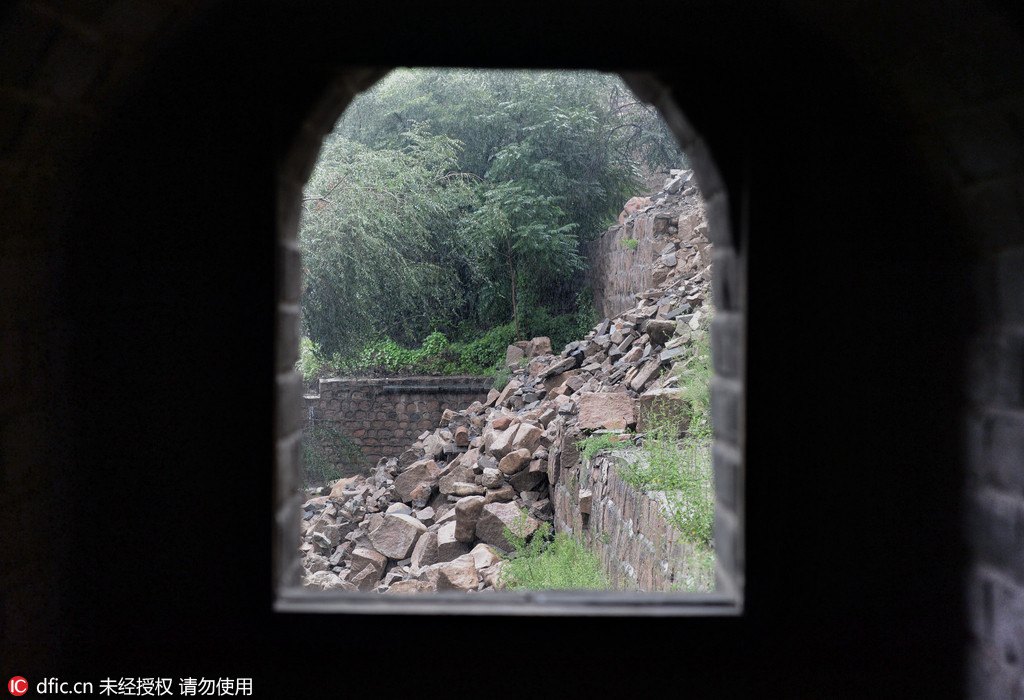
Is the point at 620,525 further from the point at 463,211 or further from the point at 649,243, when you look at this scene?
the point at 463,211

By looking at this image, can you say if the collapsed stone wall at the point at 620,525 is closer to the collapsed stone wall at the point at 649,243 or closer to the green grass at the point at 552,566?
the green grass at the point at 552,566

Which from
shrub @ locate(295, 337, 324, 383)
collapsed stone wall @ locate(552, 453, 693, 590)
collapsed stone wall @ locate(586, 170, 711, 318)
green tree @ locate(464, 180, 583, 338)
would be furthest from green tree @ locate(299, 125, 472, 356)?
collapsed stone wall @ locate(552, 453, 693, 590)

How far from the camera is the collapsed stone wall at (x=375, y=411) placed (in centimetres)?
1429

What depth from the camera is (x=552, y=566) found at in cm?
633

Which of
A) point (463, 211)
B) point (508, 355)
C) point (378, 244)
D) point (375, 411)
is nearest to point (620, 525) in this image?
point (508, 355)

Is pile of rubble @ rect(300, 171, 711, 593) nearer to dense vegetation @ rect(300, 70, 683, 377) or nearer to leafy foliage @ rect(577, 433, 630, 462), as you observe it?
leafy foliage @ rect(577, 433, 630, 462)

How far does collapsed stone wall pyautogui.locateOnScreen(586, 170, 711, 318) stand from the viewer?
1146 centimetres

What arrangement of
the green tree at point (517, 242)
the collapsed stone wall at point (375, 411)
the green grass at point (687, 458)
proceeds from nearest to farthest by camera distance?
1. the green grass at point (687, 458)
2. the collapsed stone wall at point (375, 411)
3. the green tree at point (517, 242)

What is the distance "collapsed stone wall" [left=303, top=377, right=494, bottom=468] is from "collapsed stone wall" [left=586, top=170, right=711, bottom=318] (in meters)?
3.88

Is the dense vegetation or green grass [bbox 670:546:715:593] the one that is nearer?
green grass [bbox 670:546:715:593]

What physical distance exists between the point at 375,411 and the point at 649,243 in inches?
230

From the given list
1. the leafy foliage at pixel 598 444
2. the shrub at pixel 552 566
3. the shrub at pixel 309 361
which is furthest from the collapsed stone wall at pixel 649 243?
the shrub at pixel 309 361

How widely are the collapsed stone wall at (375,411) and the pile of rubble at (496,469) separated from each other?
3281 mm

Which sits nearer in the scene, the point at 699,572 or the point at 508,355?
the point at 699,572
